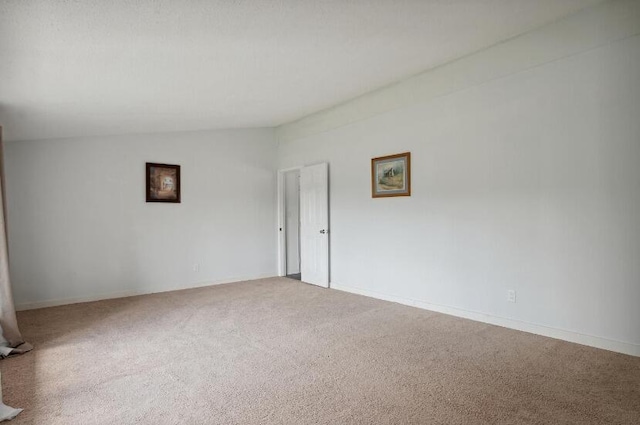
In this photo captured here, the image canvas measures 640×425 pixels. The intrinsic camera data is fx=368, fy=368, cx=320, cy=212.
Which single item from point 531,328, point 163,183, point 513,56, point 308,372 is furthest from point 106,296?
point 513,56

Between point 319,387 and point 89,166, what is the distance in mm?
4539

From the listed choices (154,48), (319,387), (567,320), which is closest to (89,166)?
(154,48)

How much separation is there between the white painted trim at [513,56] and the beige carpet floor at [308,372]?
2598mm

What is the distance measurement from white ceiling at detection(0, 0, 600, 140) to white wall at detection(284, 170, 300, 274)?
2.54 meters

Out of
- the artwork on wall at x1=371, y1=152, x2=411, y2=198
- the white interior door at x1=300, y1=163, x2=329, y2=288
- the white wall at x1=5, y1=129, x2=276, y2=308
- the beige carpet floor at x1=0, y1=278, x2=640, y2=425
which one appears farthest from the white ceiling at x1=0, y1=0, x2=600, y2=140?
the beige carpet floor at x1=0, y1=278, x2=640, y2=425

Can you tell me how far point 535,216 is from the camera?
11.6ft

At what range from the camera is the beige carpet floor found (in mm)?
2191

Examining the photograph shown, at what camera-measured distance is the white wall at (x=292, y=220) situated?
7066 millimetres

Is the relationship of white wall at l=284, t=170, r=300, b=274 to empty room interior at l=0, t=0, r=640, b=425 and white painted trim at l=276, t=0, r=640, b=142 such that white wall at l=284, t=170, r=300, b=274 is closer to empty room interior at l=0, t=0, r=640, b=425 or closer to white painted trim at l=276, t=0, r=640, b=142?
empty room interior at l=0, t=0, r=640, b=425

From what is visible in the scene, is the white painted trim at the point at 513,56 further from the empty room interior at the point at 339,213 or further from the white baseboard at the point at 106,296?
the white baseboard at the point at 106,296

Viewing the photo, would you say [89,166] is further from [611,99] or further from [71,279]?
[611,99]

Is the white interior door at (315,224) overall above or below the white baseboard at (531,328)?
above

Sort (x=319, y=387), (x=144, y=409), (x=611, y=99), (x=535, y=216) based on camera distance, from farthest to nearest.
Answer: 1. (x=535, y=216)
2. (x=611, y=99)
3. (x=319, y=387)
4. (x=144, y=409)

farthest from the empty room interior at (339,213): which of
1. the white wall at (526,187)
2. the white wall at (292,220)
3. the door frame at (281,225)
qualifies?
the white wall at (292,220)
